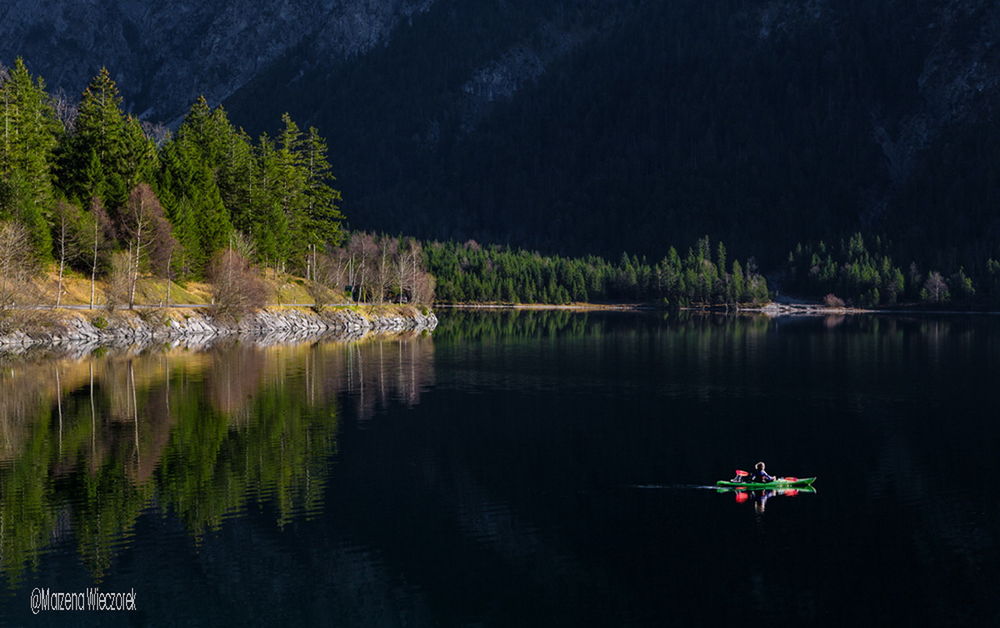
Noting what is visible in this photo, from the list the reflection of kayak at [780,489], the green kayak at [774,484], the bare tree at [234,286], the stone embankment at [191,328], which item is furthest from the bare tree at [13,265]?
the green kayak at [774,484]

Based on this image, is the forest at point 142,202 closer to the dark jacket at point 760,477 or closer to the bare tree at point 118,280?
the bare tree at point 118,280

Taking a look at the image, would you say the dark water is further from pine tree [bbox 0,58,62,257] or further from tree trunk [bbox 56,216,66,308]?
pine tree [bbox 0,58,62,257]

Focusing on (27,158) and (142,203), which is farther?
(142,203)

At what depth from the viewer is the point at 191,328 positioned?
11919 centimetres

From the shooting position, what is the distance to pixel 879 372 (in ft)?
305

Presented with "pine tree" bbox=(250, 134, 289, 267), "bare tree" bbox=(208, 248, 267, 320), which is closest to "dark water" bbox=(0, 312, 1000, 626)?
"bare tree" bbox=(208, 248, 267, 320)

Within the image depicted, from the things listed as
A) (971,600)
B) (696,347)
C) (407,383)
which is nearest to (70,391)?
(407,383)

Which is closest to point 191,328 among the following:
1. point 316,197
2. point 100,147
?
point 100,147

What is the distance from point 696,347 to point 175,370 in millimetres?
71419

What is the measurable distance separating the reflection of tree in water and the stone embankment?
17899 millimetres

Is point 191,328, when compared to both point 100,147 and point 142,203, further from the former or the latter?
point 100,147

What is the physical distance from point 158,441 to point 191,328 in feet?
239

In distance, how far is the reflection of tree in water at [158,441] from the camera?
35812 millimetres

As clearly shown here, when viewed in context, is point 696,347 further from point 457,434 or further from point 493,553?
point 493,553
